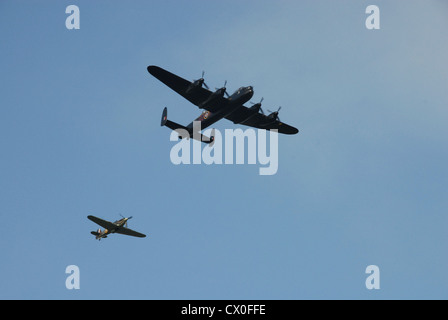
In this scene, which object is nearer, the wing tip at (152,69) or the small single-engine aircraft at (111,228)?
the wing tip at (152,69)

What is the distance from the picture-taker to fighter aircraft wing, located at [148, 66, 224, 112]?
Answer: 166ft

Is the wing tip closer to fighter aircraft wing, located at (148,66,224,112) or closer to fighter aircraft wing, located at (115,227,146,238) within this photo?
fighter aircraft wing, located at (148,66,224,112)

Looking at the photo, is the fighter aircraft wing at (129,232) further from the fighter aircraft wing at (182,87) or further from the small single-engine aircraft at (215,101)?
the fighter aircraft wing at (182,87)

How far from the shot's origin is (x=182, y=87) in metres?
52.0

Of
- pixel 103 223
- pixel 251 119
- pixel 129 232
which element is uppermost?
pixel 251 119

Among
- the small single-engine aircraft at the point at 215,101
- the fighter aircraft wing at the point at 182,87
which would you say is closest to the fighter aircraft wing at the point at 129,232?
the small single-engine aircraft at the point at 215,101

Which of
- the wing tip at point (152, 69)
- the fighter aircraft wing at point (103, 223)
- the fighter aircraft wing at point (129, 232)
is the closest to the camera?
the wing tip at point (152, 69)

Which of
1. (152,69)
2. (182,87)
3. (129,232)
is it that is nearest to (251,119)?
(182,87)

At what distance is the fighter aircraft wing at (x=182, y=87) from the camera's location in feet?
166

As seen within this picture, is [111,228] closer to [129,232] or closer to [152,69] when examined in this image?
[129,232]

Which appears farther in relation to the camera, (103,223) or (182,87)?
(103,223)

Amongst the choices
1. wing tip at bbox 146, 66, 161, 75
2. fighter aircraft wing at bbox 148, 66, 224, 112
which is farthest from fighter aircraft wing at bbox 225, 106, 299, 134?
wing tip at bbox 146, 66, 161, 75
